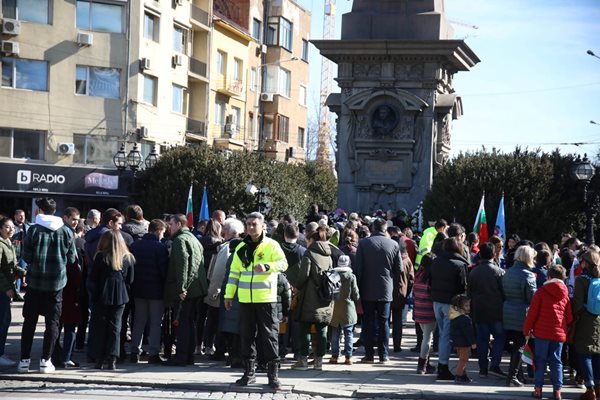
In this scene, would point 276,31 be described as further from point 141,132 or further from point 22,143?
point 22,143

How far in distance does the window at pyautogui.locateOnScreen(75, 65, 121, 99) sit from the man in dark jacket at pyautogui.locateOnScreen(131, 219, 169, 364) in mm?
33315

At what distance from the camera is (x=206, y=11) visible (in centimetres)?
5509

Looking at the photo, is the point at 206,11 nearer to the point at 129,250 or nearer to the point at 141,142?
the point at 141,142

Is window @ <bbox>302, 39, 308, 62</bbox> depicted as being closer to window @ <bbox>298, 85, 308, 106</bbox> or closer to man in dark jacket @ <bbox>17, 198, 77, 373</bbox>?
window @ <bbox>298, 85, 308, 106</bbox>

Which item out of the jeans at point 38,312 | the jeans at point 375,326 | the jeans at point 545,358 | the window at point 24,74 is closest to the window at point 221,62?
the window at point 24,74

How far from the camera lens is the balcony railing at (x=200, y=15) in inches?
2119

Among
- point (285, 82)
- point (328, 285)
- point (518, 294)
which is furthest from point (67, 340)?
point (285, 82)

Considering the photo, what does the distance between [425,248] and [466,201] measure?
13.1m

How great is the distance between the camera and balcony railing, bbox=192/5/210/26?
177 feet

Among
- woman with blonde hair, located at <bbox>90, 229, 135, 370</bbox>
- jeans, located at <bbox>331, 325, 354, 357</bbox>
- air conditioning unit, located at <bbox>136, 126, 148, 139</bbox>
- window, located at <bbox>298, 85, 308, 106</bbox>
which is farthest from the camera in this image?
window, located at <bbox>298, 85, 308, 106</bbox>

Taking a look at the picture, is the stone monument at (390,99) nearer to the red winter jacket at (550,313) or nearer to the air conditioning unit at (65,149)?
the red winter jacket at (550,313)

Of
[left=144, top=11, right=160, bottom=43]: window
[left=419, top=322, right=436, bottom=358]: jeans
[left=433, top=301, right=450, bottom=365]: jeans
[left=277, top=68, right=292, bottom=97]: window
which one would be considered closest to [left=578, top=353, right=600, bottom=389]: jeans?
[left=433, top=301, right=450, bottom=365]: jeans

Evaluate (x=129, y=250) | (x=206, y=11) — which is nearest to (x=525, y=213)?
(x=129, y=250)

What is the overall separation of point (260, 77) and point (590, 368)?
5070 centimetres
